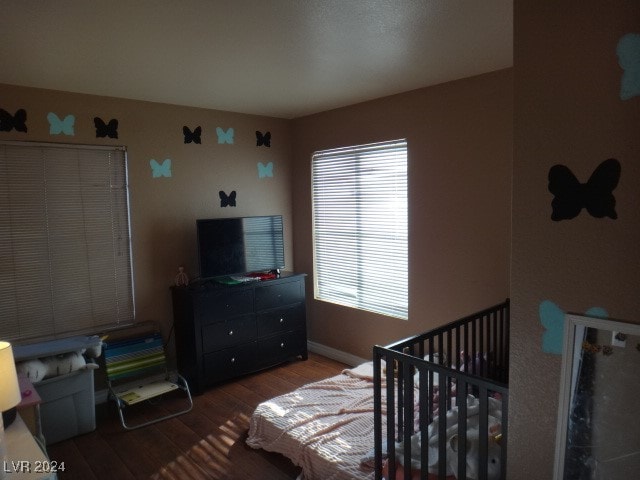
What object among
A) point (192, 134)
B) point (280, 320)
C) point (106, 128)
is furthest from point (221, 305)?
point (106, 128)

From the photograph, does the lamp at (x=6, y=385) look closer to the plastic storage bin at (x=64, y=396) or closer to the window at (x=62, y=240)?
the plastic storage bin at (x=64, y=396)

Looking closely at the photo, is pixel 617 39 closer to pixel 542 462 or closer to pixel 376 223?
pixel 542 462

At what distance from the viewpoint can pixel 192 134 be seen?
156 inches

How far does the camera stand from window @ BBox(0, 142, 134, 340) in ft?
10.3

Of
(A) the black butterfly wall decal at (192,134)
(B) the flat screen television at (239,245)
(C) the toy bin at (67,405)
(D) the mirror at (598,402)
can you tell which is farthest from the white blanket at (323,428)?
(A) the black butterfly wall decal at (192,134)

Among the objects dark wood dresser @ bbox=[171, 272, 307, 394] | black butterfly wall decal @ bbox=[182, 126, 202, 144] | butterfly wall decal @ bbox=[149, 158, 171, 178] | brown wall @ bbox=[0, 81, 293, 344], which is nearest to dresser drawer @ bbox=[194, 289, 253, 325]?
dark wood dresser @ bbox=[171, 272, 307, 394]

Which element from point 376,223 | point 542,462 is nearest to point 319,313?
point 376,223

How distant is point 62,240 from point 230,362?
5.43ft

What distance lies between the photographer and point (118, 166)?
3576mm

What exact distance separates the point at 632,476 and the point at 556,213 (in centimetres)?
81

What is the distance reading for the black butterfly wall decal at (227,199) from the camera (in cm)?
416

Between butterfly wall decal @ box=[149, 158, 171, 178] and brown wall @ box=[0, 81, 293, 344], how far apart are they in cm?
4

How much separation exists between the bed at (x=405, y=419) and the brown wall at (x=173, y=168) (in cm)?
162

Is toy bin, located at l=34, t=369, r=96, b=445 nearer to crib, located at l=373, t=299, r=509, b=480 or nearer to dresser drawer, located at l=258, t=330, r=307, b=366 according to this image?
dresser drawer, located at l=258, t=330, r=307, b=366
